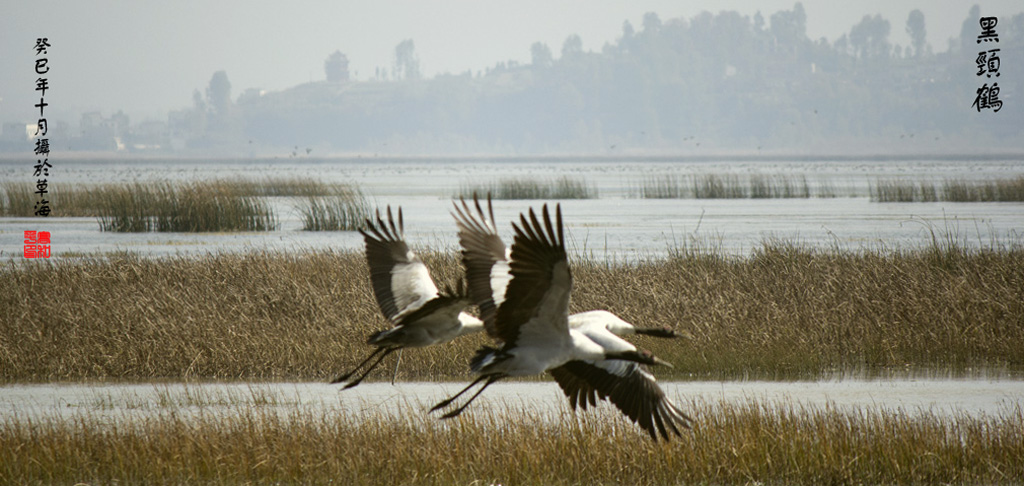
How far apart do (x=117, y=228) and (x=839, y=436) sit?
23.7m

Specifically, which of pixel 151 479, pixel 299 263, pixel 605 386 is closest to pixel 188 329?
pixel 299 263

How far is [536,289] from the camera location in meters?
5.64

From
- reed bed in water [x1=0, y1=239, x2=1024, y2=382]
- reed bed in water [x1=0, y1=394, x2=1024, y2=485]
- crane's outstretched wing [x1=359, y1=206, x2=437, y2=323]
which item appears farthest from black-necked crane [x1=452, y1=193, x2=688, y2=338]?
reed bed in water [x1=0, y1=239, x2=1024, y2=382]

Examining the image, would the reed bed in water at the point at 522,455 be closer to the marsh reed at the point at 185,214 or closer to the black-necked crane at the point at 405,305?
the black-necked crane at the point at 405,305

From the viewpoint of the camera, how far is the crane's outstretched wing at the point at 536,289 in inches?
211

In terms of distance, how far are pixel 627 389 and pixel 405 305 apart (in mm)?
1881

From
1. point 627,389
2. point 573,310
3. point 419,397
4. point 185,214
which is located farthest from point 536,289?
point 185,214

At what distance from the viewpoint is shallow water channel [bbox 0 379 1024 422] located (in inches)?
362

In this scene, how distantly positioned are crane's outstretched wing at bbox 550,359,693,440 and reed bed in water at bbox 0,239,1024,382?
4797 mm

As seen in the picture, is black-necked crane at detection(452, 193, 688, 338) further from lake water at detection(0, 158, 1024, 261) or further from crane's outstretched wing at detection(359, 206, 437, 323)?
lake water at detection(0, 158, 1024, 261)

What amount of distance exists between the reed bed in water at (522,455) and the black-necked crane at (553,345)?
94cm

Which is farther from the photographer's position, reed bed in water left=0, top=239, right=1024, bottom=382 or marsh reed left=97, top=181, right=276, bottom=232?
marsh reed left=97, top=181, right=276, bottom=232

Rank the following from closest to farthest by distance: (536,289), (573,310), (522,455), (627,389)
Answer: (536,289) < (627,389) < (522,455) < (573,310)

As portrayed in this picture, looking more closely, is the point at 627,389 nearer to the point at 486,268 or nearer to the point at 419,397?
the point at 486,268
